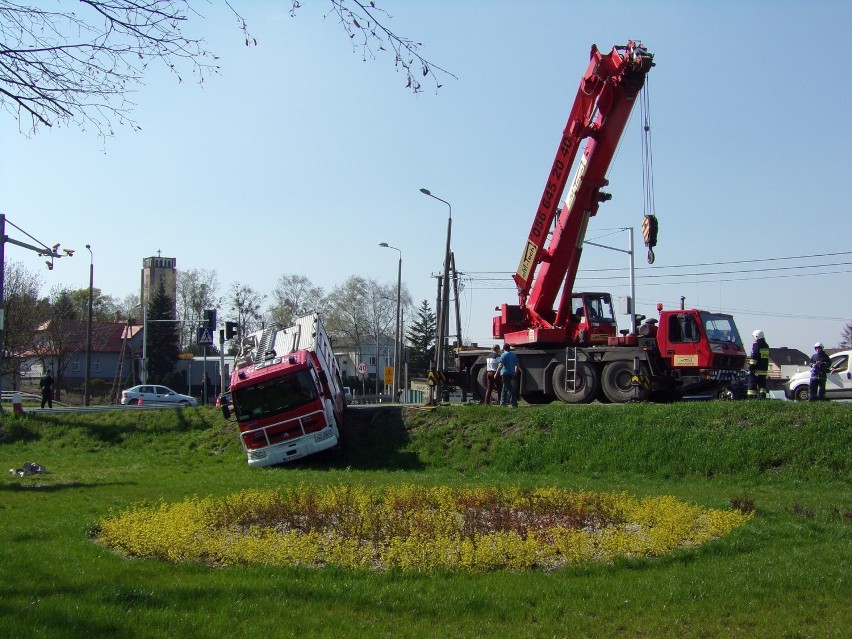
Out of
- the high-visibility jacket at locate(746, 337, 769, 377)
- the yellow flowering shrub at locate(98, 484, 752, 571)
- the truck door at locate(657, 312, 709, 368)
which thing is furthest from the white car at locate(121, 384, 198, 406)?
the yellow flowering shrub at locate(98, 484, 752, 571)

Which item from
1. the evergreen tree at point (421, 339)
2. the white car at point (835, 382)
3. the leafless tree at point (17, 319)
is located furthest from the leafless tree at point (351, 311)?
the white car at point (835, 382)

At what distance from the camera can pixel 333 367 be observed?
25547 mm

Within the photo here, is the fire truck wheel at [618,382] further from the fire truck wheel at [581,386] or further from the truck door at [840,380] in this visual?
the truck door at [840,380]

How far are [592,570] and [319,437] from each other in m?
12.5

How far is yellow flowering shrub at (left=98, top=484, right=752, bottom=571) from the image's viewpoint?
8.41 m

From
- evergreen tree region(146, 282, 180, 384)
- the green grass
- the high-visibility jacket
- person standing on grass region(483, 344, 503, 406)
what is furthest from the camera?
evergreen tree region(146, 282, 180, 384)

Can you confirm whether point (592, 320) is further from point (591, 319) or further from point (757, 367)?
point (757, 367)

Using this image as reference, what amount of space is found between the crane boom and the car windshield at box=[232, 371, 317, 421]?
20.7 ft

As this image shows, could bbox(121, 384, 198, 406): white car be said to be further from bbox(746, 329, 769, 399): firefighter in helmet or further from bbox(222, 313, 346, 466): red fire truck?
bbox(746, 329, 769, 399): firefighter in helmet

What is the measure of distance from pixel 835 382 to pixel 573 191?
1263 centimetres

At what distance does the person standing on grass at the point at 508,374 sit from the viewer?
21.2 meters

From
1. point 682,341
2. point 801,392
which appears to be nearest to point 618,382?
point 682,341

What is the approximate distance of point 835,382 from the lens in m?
27.7

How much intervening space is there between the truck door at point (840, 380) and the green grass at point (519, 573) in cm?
1188
